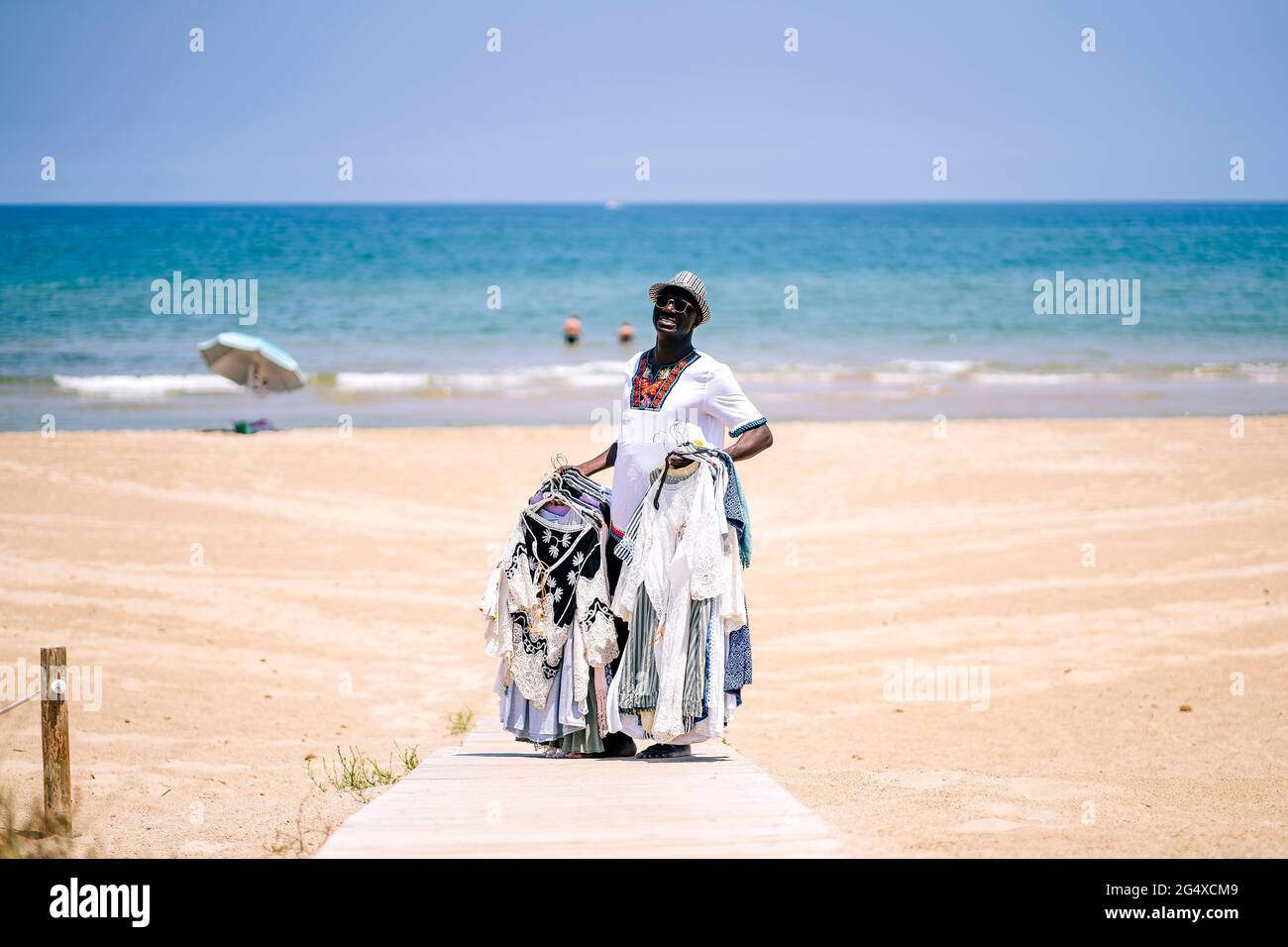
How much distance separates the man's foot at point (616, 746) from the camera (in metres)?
5.91

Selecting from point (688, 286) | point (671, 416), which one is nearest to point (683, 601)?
point (671, 416)

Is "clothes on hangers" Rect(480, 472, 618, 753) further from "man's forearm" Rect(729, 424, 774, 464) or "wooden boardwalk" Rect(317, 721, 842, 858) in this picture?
"man's forearm" Rect(729, 424, 774, 464)

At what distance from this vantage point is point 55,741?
19.6 feet

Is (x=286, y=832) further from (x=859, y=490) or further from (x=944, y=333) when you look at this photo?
(x=944, y=333)

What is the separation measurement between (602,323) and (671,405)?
102 ft

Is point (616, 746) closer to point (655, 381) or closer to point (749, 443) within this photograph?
point (749, 443)

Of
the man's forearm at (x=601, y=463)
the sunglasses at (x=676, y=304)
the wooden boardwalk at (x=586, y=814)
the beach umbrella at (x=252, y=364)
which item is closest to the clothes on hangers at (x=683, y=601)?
the wooden boardwalk at (x=586, y=814)

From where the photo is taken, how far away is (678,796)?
4.79m

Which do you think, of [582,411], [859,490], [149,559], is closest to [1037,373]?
[582,411]

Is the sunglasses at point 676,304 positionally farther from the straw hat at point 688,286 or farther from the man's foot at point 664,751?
the man's foot at point 664,751

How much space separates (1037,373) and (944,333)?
715cm

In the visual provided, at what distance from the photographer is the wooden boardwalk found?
13.5 ft

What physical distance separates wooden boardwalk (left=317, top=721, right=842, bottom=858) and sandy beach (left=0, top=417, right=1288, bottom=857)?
0.51 meters

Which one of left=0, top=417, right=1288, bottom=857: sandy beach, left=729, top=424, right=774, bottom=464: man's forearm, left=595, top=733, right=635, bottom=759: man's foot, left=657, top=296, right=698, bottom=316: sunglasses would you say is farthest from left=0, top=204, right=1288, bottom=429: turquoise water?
left=729, top=424, right=774, bottom=464: man's forearm
